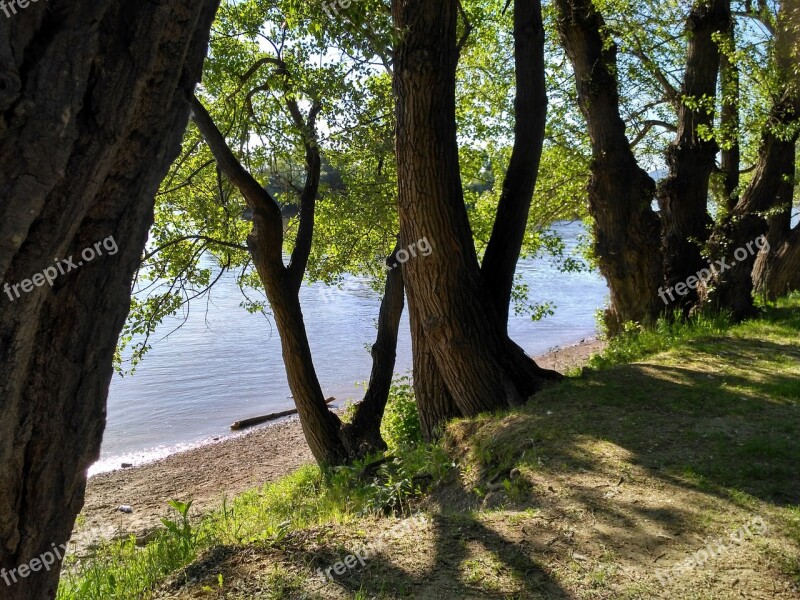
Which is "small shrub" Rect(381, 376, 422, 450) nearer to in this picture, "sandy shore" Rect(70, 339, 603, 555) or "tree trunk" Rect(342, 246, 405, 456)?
"tree trunk" Rect(342, 246, 405, 456)

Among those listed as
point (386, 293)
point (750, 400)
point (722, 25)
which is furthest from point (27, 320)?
point (722, 25)

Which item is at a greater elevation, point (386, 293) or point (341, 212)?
point (341, 212)

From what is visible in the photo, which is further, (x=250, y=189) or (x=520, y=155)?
(x=250, y=189)

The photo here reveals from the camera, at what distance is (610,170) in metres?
10.1

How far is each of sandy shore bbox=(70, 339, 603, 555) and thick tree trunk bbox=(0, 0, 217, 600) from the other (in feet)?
25.1

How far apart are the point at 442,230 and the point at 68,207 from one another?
5072 mm

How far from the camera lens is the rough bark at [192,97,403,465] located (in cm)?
911

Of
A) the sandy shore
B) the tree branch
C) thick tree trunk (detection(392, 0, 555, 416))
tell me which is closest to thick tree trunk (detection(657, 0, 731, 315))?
the sandy shore

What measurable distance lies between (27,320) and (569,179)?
12620mm

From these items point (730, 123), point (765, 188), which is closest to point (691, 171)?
point (730, 123)

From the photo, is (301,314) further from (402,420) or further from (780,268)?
(780,268)

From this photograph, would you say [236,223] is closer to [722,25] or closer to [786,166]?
[722,25]

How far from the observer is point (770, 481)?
4781 mm

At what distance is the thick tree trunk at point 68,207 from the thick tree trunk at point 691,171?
31.1ft
